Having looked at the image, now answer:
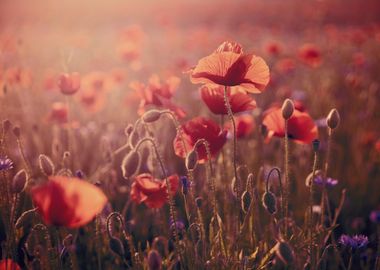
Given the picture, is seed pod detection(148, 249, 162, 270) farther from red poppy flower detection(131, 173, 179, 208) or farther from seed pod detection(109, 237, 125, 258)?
red poppy flower detection(131, 173, 179, 208)

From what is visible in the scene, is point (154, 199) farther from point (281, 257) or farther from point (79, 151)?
point (79, 151)

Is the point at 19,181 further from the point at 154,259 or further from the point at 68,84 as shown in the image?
the point at 68,84

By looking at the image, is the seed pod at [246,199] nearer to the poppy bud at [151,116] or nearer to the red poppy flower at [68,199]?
the poppy bud at [151,116]

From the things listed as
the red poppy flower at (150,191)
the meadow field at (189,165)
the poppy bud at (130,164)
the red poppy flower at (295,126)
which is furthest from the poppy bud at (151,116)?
the red poppy flower at (295,126)

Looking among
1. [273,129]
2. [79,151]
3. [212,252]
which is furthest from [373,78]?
[212,252]

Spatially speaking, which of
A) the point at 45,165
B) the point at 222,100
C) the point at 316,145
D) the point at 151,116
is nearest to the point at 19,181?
the point at 45,165

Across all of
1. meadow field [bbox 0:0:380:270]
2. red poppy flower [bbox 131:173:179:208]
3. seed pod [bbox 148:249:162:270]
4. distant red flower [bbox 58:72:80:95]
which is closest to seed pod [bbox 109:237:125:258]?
meadow field [bbox 0:0:380:270]

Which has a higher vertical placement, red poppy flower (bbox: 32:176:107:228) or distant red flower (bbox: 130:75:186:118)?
distant red flower (bbox: 130:75:186:118)
